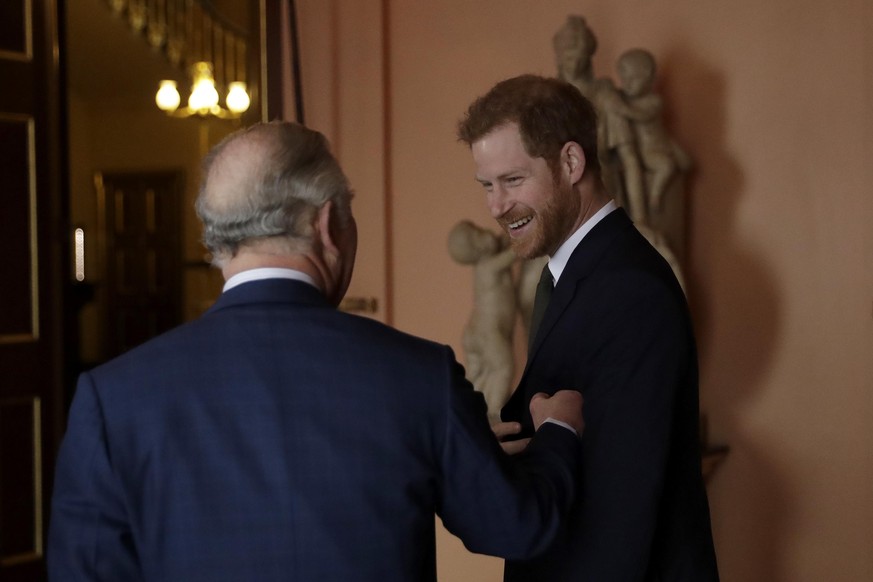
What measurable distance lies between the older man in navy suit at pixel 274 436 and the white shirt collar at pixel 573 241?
1.63 feet

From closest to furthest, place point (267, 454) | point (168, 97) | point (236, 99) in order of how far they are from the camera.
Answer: point (267, 454) < point (236, 99) < point (168, 97)

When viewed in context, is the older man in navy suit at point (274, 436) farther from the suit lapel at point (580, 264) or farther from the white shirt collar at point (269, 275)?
the suit lapel at point (580, 264)

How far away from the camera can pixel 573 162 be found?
6.05 feet

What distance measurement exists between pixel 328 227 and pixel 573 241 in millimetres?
557

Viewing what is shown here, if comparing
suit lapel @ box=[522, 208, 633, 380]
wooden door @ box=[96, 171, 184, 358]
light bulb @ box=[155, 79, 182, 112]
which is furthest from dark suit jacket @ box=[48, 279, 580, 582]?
wooden door @ box=[96, 171, 184, 358]

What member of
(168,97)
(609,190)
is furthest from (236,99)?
(609,190)

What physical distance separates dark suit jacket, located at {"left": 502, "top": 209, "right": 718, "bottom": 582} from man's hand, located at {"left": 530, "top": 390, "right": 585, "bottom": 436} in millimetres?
33

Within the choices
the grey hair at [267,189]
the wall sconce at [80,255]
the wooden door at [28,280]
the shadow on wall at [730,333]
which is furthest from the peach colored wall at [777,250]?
the wall sconce at [80,255]

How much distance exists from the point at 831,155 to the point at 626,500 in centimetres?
286

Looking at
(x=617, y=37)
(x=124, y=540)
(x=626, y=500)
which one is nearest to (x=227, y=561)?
(x=124, y=540)

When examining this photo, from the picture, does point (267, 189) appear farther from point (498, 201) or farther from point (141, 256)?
point (141, 256)

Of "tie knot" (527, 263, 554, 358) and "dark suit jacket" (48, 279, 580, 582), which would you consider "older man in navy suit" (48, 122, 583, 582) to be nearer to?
"dark suit jacket" (48, 279, 580, 582)

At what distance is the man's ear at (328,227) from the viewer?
4.70ft

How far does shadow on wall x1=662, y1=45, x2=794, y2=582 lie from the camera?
4.27 metres
